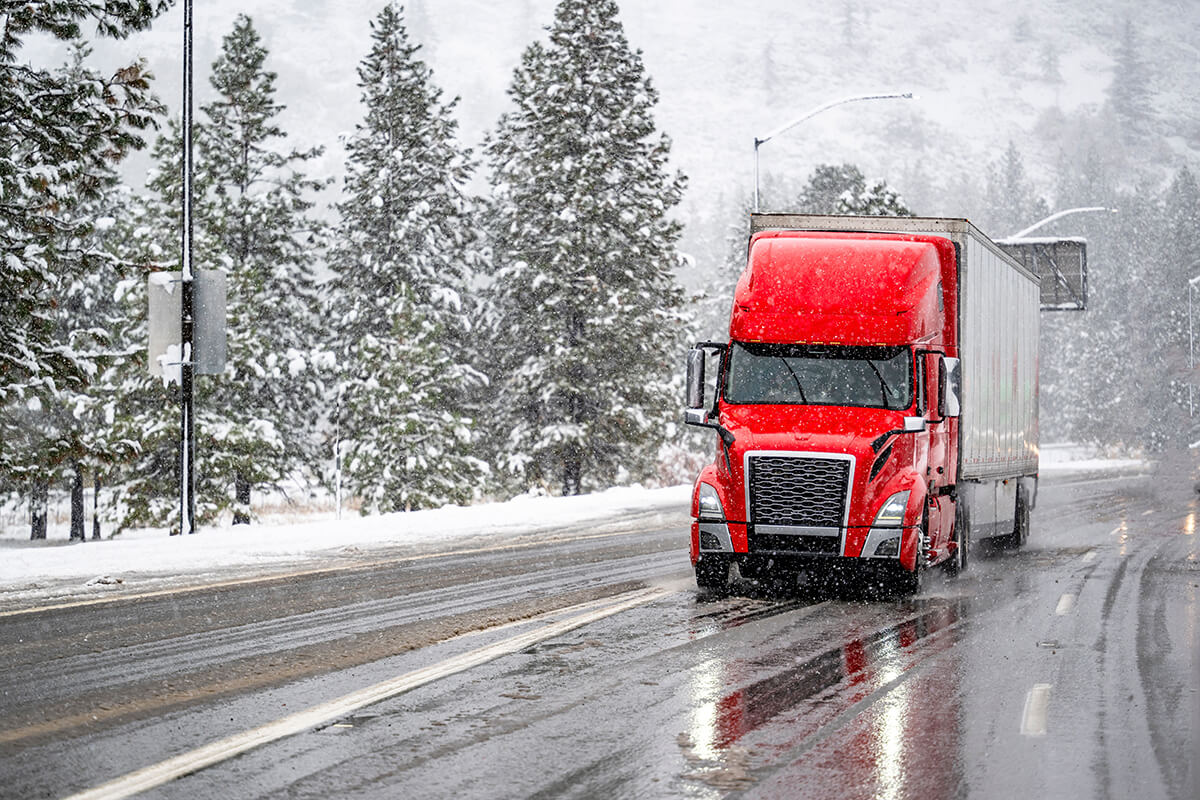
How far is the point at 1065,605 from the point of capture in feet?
44.1

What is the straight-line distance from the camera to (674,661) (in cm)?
970

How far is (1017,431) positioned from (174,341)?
482 inches

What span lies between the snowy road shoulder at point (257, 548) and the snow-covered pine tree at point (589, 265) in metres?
10.0

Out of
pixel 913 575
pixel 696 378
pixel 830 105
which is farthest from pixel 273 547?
pixel 830 105

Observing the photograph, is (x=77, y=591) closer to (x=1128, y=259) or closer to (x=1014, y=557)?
(x=1014, y=557)

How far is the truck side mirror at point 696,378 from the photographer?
547 inches

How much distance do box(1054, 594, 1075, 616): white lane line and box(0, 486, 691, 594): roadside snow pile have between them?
8.79 m

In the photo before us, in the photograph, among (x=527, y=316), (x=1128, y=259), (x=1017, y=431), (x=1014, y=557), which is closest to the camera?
(x=1014, y=557)

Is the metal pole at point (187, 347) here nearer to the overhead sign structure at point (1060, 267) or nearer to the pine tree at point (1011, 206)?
the overhead sign structure at point (1060, 267)

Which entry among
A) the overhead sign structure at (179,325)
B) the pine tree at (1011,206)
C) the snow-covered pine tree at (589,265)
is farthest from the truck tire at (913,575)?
the pine tree at (1011,206)

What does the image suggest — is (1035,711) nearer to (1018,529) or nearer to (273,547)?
(1018,529)

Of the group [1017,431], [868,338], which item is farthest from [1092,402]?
[868,338]

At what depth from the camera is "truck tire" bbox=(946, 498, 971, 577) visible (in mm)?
16516

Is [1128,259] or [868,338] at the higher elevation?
[1128,259]
